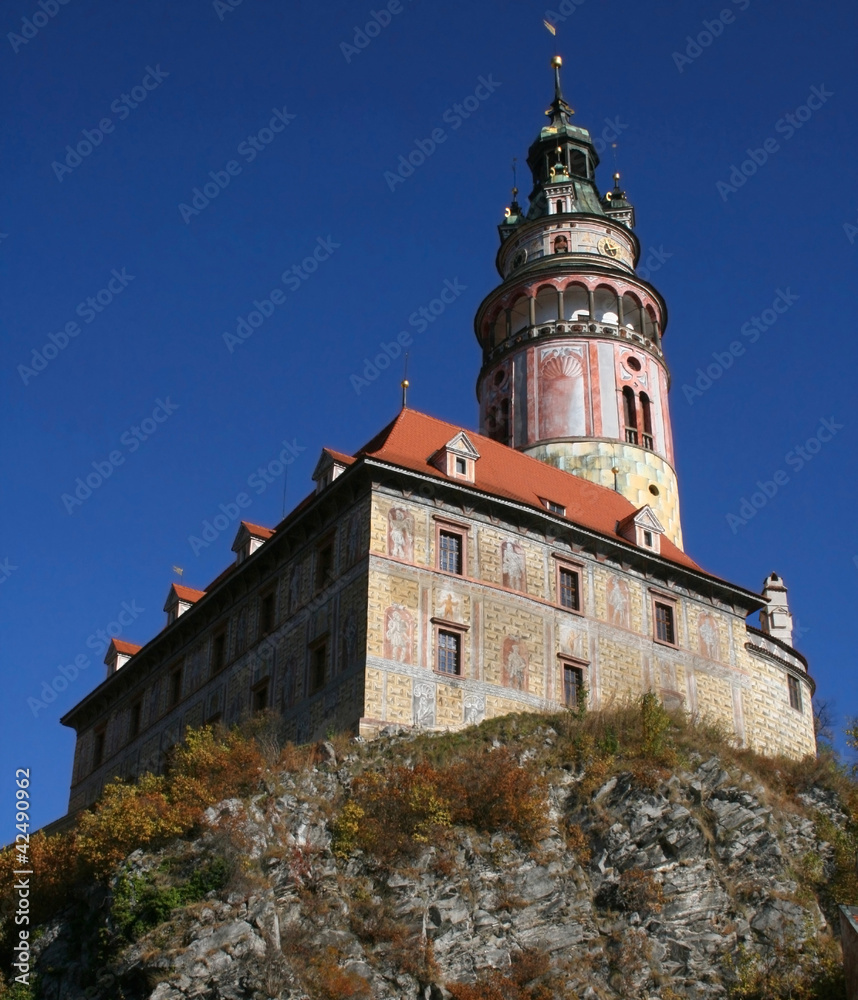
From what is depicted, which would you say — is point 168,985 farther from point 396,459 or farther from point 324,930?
point 396,459

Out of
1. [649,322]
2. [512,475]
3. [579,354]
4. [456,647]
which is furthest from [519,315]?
[456,647]

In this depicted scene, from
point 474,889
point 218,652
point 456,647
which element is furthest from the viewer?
point 218,652

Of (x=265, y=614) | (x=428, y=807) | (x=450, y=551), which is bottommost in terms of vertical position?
(x=428, y=807)

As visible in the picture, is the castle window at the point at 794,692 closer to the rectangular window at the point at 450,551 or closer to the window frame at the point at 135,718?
the rectangular window at the point at 450,551

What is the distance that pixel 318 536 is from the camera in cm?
4197

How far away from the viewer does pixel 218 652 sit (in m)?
46.1

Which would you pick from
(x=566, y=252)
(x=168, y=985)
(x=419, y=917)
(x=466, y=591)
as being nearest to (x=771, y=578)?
(x=566, y=252)

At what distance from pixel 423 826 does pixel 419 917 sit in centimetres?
246

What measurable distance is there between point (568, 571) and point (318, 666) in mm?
8407

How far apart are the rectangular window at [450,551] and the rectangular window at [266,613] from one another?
6.16 meters

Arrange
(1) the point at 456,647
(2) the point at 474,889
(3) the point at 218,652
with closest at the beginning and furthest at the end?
1. (2) the point at 474,889
2. (1) the point at 456,647
3. (3) the point at 218,652

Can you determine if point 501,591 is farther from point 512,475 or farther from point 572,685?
point 512,475

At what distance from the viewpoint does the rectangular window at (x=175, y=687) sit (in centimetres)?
4794

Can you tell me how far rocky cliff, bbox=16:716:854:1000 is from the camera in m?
30.2
